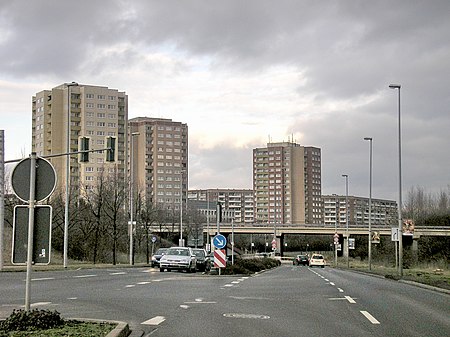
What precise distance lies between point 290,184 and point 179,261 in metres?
145

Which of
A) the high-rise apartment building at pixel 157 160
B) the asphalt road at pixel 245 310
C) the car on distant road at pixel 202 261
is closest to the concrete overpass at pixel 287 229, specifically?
the high-rise apartment building at pixel 157 160

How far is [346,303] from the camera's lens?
18.8 meters

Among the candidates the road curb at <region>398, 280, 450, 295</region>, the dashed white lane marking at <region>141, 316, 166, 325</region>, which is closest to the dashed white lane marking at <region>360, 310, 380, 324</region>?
the dashed white lane marking at <region>141, 316, 166, 325</region>

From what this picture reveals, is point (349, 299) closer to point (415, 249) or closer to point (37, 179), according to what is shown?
point (37, 179)

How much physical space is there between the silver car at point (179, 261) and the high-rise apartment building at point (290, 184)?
134644 millimetres

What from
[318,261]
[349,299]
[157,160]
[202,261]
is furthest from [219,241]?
[157,160]

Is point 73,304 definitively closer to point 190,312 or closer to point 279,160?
point 190,312

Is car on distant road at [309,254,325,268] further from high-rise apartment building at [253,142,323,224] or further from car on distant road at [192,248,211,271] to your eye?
high-rise apartment building at [253,142,323,224]

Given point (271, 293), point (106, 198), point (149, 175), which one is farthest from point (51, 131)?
point (271, 293)

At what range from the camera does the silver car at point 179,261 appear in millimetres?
43406

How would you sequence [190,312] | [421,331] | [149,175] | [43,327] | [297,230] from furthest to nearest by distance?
[149,175] → [297,230] → [190,312] → [421,331] → [43,327]

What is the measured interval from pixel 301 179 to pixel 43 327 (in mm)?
176691

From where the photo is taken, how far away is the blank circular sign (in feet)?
37.5

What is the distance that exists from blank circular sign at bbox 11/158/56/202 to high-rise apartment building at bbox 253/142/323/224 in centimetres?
16816
